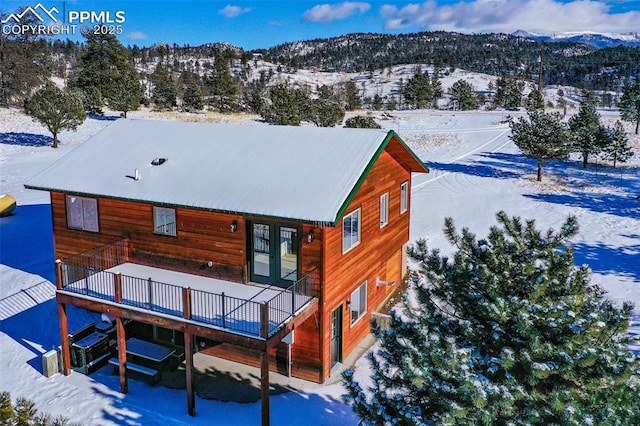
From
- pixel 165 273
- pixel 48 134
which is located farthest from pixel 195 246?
pixel 48 134

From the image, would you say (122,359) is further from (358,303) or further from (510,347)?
(510,347)

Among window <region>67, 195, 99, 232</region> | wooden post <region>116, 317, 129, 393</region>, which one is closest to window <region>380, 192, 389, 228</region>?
wooden post <region>116, 317, 129, 393</region>

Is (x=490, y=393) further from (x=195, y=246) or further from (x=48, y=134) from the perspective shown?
(x=48, y=134)

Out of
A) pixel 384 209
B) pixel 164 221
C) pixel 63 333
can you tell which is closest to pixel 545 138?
pixel 384 209

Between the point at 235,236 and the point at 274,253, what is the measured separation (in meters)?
1.06

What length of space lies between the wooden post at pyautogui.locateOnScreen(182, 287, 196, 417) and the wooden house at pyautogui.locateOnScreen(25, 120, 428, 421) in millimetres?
31

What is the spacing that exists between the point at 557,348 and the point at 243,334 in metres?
6.48

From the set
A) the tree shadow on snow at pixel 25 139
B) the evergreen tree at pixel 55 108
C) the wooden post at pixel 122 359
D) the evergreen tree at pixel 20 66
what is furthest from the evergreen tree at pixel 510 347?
the evergreen tree at pixel 20 66

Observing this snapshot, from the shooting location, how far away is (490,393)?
6.07 m

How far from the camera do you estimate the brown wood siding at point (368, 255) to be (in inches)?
499

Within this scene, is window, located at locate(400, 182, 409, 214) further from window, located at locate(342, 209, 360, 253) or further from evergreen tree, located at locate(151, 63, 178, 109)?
evergreen tree, located at locate(151, 63, 178, 109)

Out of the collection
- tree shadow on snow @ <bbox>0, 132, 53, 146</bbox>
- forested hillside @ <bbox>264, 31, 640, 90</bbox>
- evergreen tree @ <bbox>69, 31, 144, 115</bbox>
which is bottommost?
tree shadow on snow @ <bbox>0, 132, 53, 146</bbox>

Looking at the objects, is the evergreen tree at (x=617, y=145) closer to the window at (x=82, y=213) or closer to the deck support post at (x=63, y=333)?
the window at (x=82, y=213)

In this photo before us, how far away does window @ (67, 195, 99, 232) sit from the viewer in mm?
14945
